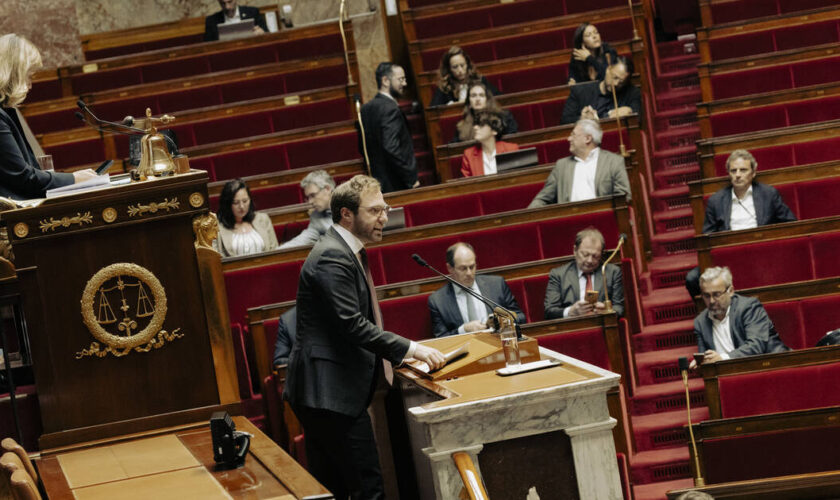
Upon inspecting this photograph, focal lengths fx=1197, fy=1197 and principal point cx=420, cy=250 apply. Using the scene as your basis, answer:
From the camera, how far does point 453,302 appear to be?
2449 millimetres

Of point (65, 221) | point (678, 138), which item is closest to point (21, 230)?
point (65, 221)

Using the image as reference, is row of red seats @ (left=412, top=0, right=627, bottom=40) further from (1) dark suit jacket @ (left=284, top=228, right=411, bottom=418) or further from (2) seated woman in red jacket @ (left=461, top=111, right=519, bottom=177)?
(1) dark suit jacket @ (left=284, top=228, right=411, bottom=418)

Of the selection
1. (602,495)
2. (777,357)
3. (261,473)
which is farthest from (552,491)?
(777,357)

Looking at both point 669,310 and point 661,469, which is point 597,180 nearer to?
point 669,310

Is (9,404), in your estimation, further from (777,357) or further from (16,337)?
(777,357)

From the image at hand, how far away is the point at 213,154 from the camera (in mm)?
3562

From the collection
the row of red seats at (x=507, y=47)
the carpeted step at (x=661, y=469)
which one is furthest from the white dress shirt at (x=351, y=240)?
the row of red seats at (x=507, y=47)

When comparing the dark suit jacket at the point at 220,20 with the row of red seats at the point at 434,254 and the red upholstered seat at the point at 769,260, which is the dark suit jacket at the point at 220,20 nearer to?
the row of red seats at the point at 434,254

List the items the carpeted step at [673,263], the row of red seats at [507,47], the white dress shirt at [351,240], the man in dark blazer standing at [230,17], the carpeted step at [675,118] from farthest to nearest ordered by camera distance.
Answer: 1. the man in dark blazer standing at [230,17]
2. the row of red seats at [507,47]
3. the carpeted step at [675,118]
4. the carpeted step at [673,263]
5. the white dress shirt at [351,240]

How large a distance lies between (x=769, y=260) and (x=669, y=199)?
31.5 inches

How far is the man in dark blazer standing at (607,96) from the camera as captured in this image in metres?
3.42

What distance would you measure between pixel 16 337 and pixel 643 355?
57.6 inches

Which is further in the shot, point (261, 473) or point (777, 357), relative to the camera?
point (777, 357)

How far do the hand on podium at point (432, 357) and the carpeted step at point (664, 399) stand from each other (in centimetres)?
105
